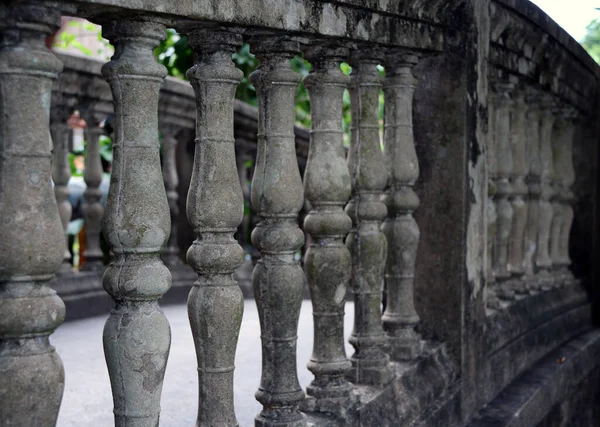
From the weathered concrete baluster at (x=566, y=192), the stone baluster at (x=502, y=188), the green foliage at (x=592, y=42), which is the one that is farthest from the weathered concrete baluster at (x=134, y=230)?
the green foliage at (x=592, y=42)

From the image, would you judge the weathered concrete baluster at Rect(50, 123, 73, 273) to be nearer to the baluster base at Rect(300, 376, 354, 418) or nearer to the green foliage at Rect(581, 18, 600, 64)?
the baluster base at Rect(300, 376, 354, 418)

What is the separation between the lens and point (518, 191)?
4.57 meters

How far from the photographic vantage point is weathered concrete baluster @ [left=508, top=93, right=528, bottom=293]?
4539 millimetres

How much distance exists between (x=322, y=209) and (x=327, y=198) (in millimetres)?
43

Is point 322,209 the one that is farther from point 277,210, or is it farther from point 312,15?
point 312,15

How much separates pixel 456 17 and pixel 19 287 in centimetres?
230

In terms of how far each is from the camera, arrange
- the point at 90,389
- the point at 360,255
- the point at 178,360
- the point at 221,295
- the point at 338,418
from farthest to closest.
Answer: the point at 178,360
the point at 90,389
the point at 360,255
the point at 338,418
the point at 221,295

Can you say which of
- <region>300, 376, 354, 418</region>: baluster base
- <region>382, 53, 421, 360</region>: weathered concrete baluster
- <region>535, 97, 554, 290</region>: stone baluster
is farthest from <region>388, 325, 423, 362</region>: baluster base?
<region>535, 97, 554, 290</region>: stone baluster

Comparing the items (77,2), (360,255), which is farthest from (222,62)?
(360,255)

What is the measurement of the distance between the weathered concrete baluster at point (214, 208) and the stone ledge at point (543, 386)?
1.69 m

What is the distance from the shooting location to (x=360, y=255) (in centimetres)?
290

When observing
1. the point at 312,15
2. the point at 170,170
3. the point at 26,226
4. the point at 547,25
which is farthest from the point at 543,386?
the point at 26,226

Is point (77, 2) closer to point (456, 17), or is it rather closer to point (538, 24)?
point (456, 17)

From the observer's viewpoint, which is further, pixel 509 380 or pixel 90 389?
pixel 509 380
